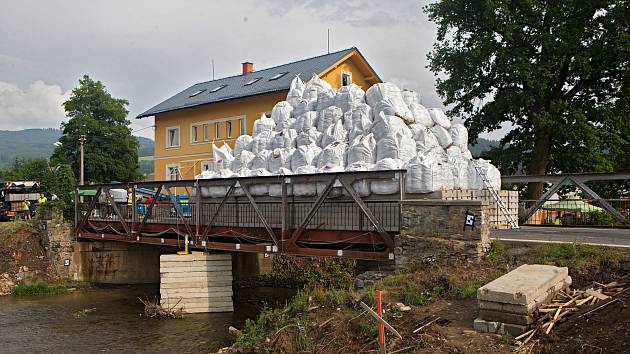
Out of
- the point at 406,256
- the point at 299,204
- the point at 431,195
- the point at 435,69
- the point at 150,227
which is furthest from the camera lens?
the point at 435,69

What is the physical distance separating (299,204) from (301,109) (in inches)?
296

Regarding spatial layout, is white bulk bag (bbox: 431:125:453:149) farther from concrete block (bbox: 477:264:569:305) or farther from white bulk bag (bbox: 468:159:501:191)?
concrete block (bbox: 477:264:569:305)

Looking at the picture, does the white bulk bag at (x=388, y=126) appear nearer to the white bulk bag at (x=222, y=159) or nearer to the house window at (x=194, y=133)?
the white bulk bag at (x=222, y=159)

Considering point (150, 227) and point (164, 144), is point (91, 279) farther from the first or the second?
point (164, 144)

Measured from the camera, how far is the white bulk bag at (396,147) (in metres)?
16.9

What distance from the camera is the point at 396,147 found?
666 inches

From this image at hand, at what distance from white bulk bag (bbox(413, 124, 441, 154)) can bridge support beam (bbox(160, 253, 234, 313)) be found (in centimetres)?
707

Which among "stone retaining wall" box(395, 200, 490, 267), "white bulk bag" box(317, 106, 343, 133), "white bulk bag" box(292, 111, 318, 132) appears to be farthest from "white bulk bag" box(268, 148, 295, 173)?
"stone retaining wall" box(395, 200, 490, 267)

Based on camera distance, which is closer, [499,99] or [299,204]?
[299,204]

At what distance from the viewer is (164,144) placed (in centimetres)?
3662

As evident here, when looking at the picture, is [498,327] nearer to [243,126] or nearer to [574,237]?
[574,237]

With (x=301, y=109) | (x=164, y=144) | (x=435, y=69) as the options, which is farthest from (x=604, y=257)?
(x=164, y=144)

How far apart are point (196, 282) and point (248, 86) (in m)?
17.4

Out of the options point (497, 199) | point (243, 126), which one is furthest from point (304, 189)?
point (243, 126)
